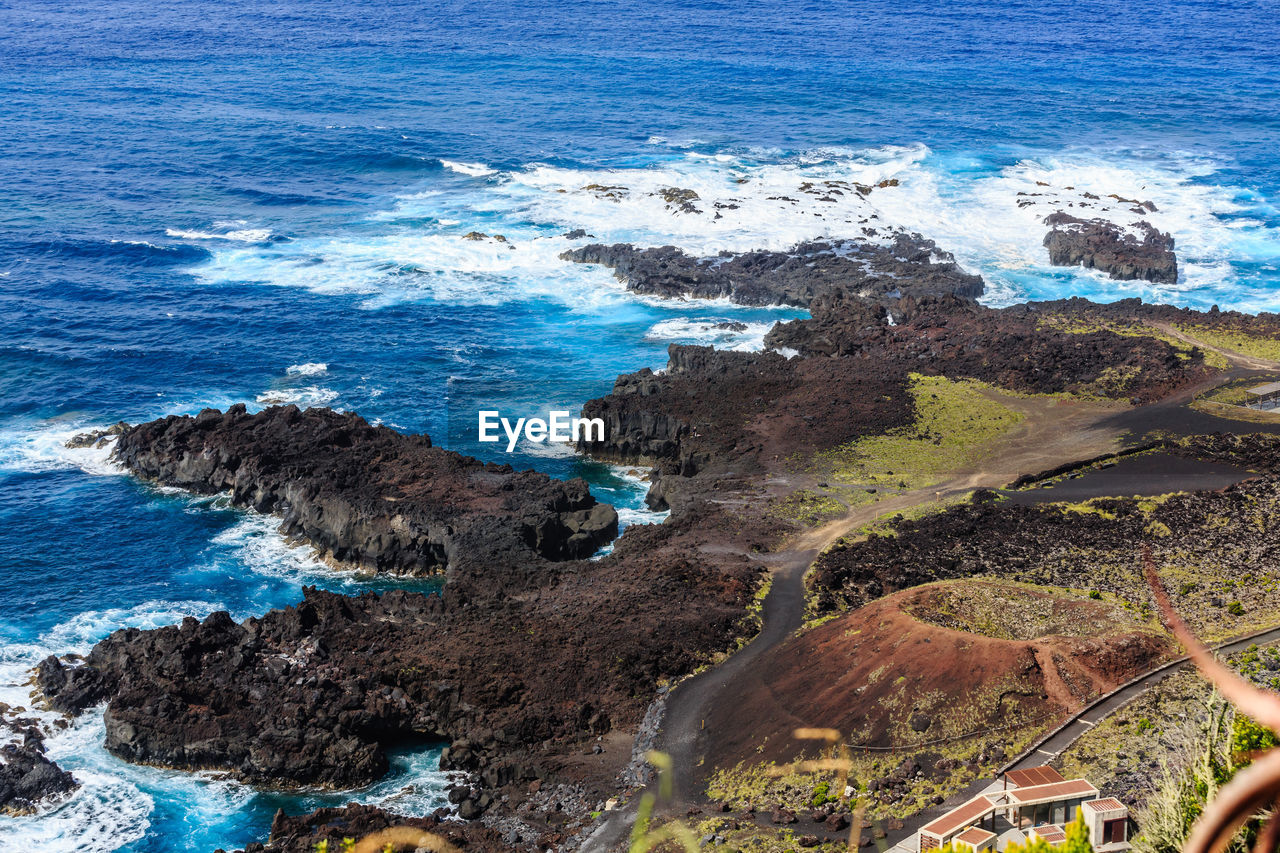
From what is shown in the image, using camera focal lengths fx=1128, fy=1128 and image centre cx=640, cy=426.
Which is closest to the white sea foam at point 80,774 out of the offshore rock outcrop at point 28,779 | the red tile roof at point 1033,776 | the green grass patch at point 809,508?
the offshore rock outcrop at point 28,779

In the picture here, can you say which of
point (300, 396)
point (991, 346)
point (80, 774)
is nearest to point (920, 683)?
point (80, 774)

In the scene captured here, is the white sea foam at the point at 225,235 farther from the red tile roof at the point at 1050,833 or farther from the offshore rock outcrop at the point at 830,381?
the red tile roof at the point at 1050,833

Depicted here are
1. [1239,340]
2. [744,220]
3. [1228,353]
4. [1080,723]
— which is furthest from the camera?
[744,220]

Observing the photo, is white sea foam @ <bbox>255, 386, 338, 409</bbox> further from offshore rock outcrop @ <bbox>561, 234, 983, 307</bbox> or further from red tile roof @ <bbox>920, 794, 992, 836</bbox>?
red tile roof @ <bbox>920, 794, 992, 836</bbox>

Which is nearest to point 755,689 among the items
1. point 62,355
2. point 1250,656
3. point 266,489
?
point 1250,656

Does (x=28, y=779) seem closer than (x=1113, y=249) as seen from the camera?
Yes

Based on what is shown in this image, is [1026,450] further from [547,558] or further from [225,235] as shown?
[225,235]

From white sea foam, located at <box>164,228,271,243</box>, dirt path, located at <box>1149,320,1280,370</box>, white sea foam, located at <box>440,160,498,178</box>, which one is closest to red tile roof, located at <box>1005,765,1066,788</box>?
dirt path, located at <box>1149,320,1280,370</box>
